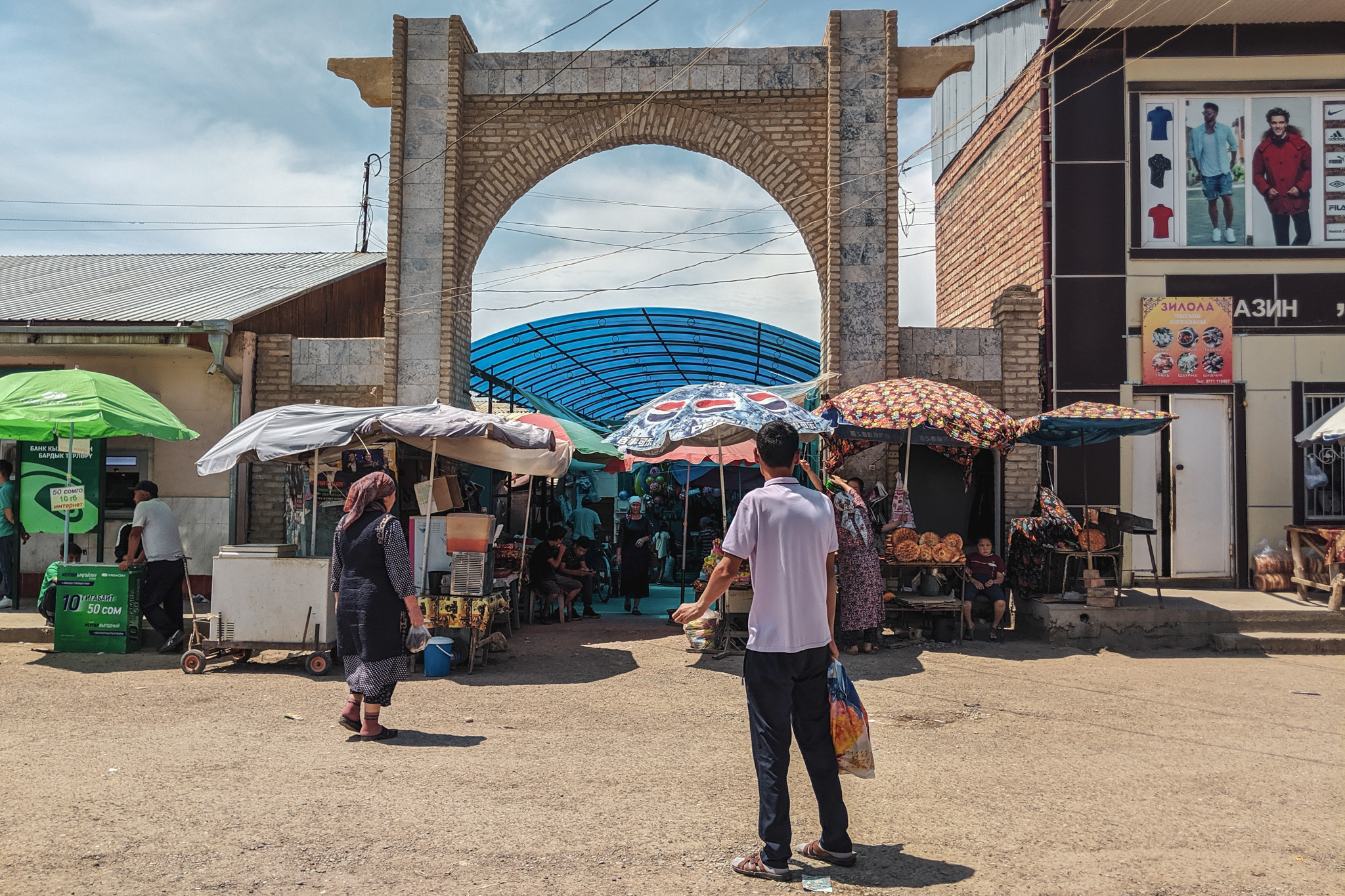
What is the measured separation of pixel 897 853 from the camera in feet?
13.6

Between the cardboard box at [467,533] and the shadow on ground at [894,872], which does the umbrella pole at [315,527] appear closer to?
the cardboard box at [467,533]

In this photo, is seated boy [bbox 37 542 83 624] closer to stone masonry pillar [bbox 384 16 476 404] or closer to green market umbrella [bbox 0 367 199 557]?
green market umbrella [bbox 0 367 199 557]

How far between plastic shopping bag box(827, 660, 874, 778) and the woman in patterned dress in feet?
17.3

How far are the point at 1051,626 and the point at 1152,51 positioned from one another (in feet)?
25.5

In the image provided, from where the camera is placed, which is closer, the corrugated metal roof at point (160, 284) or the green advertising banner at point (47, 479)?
the green advertising banner at point (47, 479)

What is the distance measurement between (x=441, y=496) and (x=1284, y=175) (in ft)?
37.7

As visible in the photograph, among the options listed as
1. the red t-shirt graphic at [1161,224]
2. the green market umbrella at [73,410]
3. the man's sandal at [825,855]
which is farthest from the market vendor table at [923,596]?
the green market umbrella at [73,410]

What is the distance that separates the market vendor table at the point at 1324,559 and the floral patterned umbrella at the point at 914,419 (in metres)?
3.84

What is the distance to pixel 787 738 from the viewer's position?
3879 millimetres

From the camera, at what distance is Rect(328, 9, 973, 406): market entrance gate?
11906mm

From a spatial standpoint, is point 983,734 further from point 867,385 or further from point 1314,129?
point 1314,129

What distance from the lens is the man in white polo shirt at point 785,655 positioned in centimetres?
385

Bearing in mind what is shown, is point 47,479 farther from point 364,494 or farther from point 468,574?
point 364,494

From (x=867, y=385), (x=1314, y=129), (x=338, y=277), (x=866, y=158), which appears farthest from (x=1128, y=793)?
(x=338, y=277)
